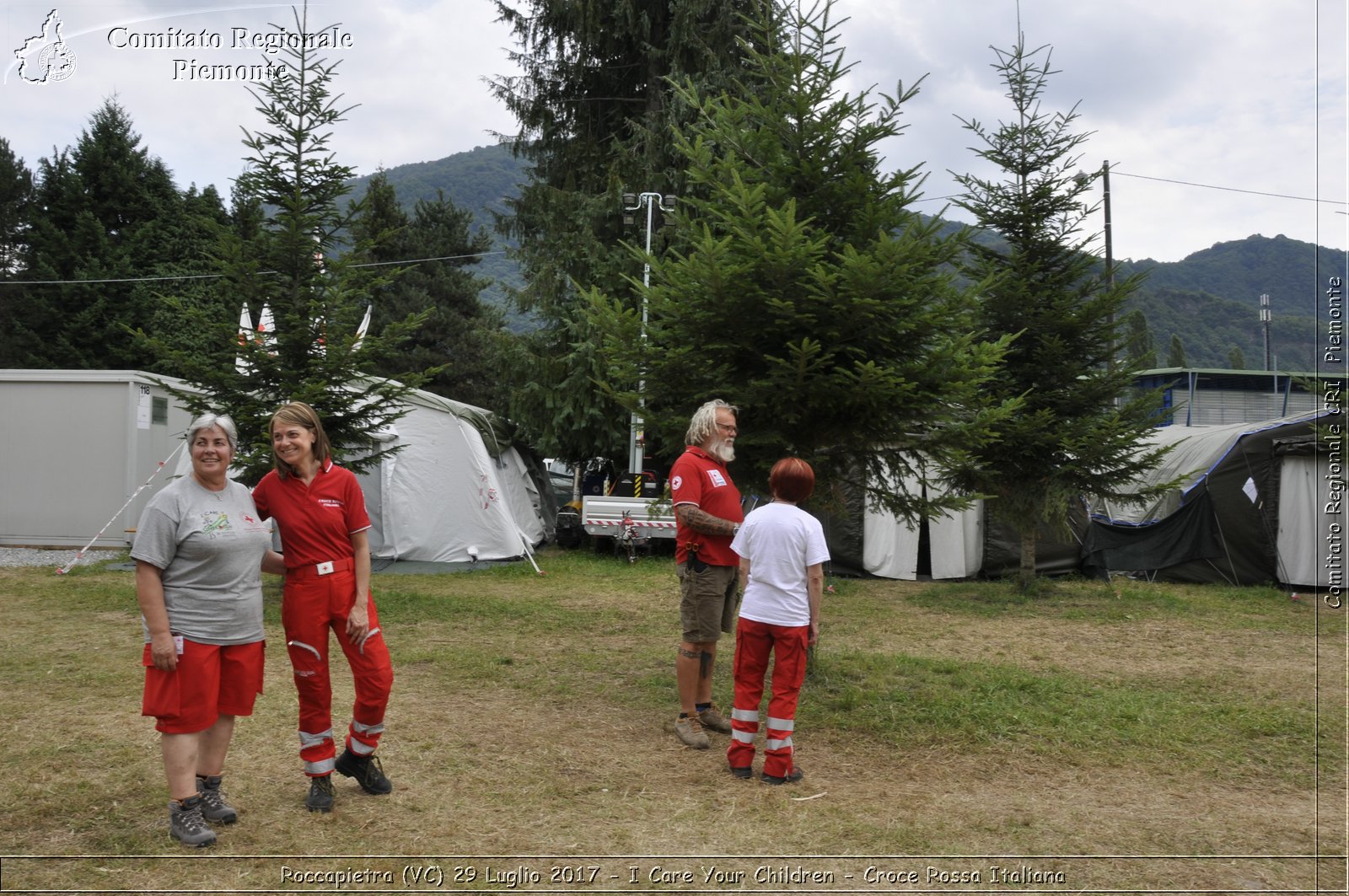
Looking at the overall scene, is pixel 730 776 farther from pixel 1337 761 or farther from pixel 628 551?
pixel 628 551

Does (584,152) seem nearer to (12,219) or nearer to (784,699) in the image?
(784,699)

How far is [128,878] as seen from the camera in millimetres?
3545

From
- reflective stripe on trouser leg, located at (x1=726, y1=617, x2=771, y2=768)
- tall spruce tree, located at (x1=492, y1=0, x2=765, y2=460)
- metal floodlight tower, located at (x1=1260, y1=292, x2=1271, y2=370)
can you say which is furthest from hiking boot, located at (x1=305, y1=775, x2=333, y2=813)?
metal floodlight tower, located at (x1=1260, y1=292, x2=1271, y2=370)

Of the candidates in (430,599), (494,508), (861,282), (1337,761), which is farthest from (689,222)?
(494,508)

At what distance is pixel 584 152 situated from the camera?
21516mm

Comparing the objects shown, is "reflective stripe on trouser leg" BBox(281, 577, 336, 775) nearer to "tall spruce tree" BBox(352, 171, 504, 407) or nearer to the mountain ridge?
the mountain ridge

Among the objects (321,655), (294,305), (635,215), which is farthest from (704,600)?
(635,215)

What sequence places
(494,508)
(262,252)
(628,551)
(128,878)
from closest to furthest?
1. (128,878)
2. (262,252)
3. (494,508)
4. (628,551)

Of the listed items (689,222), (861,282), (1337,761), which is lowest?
(1337,761)

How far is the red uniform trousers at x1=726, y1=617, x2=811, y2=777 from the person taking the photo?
4.87 meters

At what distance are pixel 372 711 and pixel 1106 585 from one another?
12.5 metres

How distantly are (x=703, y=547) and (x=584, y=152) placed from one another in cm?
1750

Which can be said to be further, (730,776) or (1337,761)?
(1337,761)

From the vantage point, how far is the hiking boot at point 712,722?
583 centimetres
